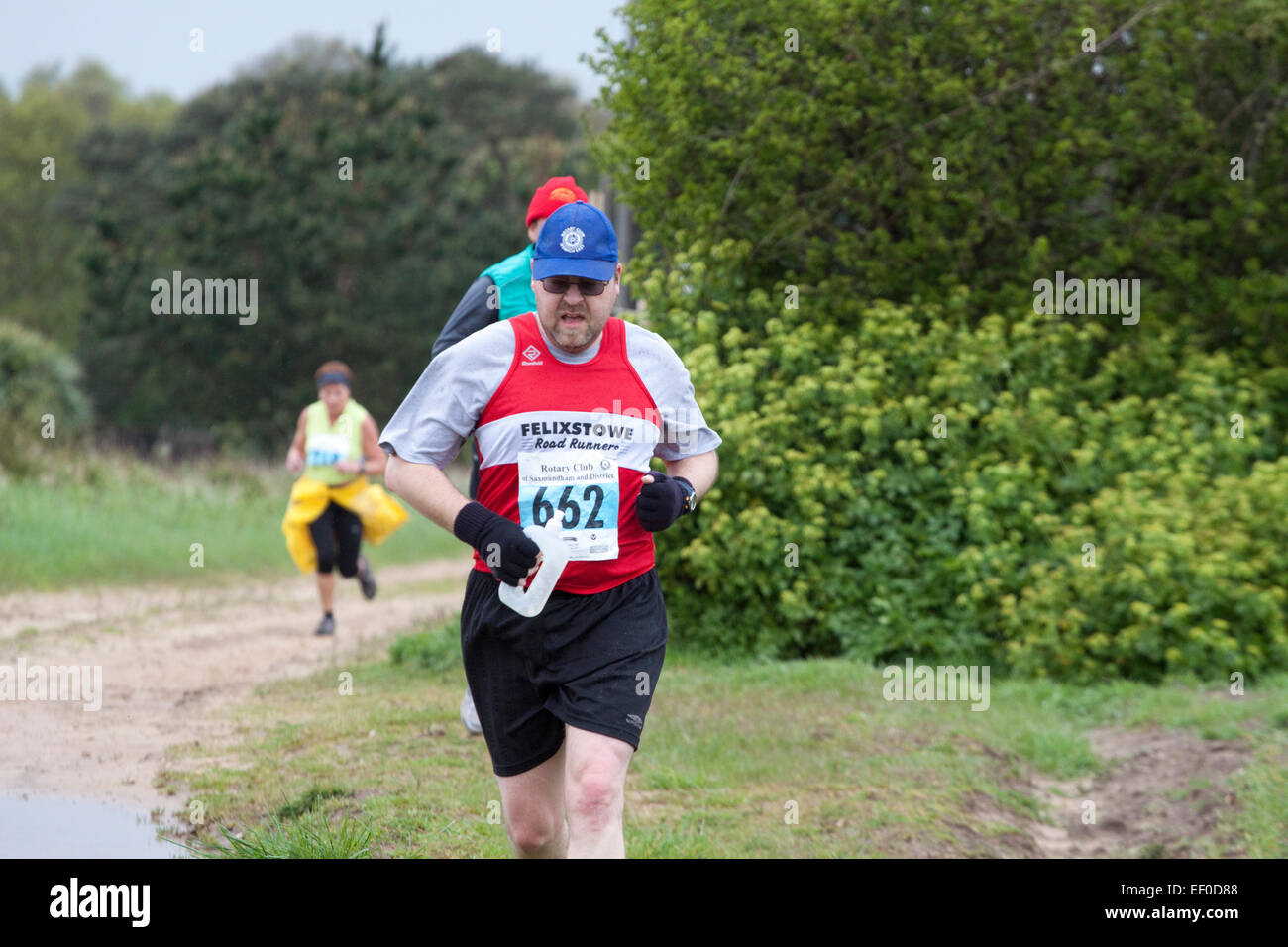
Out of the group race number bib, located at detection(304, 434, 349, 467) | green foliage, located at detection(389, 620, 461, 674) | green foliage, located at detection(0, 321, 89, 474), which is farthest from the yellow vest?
green foliage, located at detection(0, 321, 89, 474)

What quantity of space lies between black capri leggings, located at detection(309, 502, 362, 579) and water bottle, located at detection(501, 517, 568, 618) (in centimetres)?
730

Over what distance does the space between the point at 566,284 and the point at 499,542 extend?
76 centimetres

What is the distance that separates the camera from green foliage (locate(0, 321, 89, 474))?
1772 cm

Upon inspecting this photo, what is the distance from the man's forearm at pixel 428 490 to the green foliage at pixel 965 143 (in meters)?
6.66

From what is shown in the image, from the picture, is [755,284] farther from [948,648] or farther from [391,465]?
[391,465]

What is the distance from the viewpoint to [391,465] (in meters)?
4.26

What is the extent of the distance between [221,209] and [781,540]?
26.0 meters

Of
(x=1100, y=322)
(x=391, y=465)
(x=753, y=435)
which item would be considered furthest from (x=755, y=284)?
(x=391, y=465)

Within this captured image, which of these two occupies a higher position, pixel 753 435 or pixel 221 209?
pixel 221 209

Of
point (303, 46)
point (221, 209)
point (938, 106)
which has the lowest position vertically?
point (938, 106)

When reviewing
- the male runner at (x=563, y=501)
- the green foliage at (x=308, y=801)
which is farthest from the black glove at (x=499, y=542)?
the green foliage at (x=308, y=801)

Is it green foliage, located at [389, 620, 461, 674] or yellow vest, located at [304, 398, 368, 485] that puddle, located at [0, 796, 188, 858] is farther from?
yellow vest, located at [304, 398, 368, 485]

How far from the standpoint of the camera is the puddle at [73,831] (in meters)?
5.40
